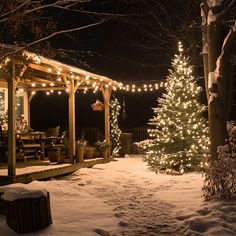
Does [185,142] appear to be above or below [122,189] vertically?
above

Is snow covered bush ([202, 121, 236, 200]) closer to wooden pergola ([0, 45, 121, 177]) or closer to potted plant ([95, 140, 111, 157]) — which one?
wooden pergola ([0, 45, 121, 177])

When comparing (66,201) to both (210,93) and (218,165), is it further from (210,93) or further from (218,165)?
(210,93)

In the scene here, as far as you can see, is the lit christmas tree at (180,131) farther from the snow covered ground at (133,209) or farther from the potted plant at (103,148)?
the potted plant at (103,148)

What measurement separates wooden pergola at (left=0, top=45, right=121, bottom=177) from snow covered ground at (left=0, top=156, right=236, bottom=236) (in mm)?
1550

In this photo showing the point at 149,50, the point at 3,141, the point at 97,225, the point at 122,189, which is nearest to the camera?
the point at 97,225

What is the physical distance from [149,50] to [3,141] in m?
17.5

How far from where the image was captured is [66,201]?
8.58 m

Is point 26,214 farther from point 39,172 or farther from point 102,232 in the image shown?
point 39,172

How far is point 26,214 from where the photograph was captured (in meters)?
6.07

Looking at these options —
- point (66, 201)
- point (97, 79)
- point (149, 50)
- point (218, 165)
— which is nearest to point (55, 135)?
point (97, 79)

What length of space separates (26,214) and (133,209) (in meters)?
2.61

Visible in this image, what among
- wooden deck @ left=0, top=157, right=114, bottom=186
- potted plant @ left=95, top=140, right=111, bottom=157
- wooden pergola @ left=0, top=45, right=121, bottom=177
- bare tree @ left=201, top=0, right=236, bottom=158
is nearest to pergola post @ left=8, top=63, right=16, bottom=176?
wooden pergola @ left=0, top=45, right=121, bottom=177

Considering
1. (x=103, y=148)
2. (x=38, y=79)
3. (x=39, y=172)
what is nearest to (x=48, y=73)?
(x=38, y=79)

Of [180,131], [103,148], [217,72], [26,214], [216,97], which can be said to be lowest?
[26,214]
